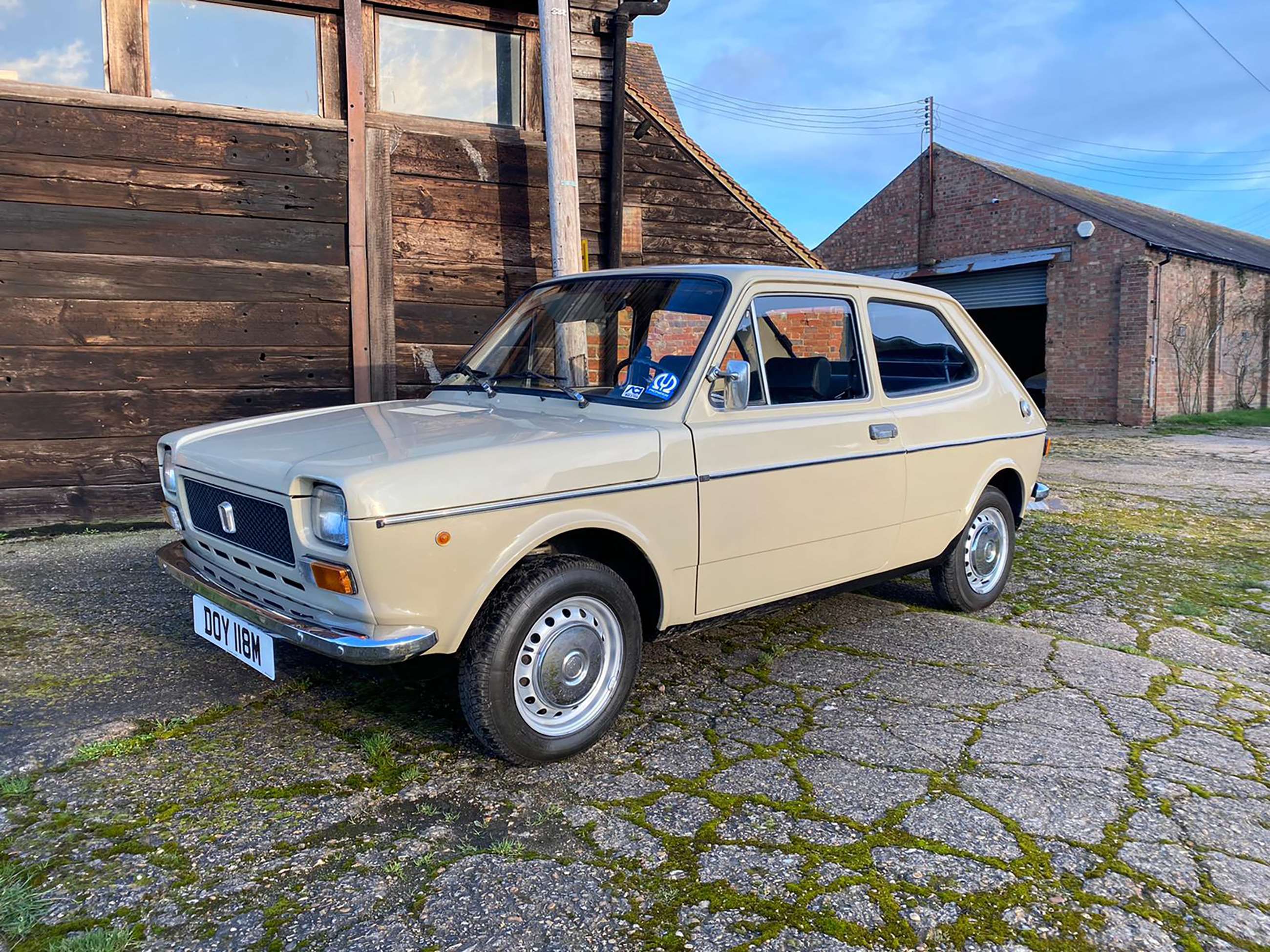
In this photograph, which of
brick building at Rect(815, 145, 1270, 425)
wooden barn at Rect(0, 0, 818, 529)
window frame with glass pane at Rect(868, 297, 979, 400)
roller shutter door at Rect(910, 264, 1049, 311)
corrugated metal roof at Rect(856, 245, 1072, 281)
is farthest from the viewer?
roller shutter door at Rect(910, 264, 1049, 311)

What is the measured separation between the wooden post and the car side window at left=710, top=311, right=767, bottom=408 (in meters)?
3.00

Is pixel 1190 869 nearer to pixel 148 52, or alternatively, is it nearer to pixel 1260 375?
pixel 148 52

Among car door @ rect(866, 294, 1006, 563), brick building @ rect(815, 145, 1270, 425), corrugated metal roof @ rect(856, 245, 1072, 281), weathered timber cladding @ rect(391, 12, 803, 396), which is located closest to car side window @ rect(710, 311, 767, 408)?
car door @ rect(866, 294, 1006, 563)

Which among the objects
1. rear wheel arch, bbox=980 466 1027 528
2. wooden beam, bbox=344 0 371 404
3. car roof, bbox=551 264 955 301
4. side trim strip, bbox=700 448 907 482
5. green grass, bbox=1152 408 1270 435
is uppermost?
wooden beam, bbox=344 0 371 404

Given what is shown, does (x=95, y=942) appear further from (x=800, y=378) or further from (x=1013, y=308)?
(x=1013, y=308)

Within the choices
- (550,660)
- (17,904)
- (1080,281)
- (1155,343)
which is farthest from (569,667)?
(1080,281)

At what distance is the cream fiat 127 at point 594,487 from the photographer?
8.93 ft

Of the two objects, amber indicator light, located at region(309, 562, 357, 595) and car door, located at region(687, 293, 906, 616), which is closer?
amber indicator light, located at region(309, 562, 357, 595)

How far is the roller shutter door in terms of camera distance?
66.9 ft

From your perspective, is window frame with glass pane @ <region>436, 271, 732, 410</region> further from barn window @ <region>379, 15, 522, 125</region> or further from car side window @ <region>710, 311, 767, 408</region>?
barn window @ <region>379, 15, 522, 125</region>

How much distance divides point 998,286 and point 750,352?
19618 mm

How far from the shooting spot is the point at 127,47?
641 cm

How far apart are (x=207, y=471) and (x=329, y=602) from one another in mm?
843

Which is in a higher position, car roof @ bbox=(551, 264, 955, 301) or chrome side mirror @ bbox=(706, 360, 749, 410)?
car roof @ bbox=(551, 264, 955, 301)
